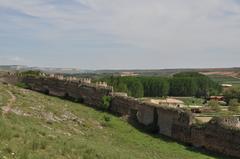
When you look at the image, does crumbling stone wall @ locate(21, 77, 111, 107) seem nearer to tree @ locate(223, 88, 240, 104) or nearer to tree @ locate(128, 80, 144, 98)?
tree @ locate(128, 80, 144, 98)

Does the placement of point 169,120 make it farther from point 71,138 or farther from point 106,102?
point 71,138

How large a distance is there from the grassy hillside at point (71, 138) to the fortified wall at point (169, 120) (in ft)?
4.04

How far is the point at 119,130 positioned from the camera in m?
29.2

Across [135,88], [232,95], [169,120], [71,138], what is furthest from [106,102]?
[135,88]

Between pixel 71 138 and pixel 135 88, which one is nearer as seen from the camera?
pixel 71 138

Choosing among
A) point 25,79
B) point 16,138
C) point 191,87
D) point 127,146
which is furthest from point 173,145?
point 191,87

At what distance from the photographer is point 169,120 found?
101 feet

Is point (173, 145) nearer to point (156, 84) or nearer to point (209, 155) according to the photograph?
point (209, 155)

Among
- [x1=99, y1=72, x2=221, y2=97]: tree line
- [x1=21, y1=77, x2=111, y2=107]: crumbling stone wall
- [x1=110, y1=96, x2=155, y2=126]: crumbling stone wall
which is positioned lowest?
[x1=99, y1=72, x2=221, y2=97]: tree line

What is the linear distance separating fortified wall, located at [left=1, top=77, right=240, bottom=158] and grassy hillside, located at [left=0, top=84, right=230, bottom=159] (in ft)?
4.04

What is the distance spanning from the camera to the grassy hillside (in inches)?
470

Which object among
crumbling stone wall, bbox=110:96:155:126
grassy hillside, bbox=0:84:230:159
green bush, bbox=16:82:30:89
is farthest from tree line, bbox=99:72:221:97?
grassy hillside, bbox=0:84:230:159

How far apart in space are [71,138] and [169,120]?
14633mm

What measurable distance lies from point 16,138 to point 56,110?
18074 millimetres
